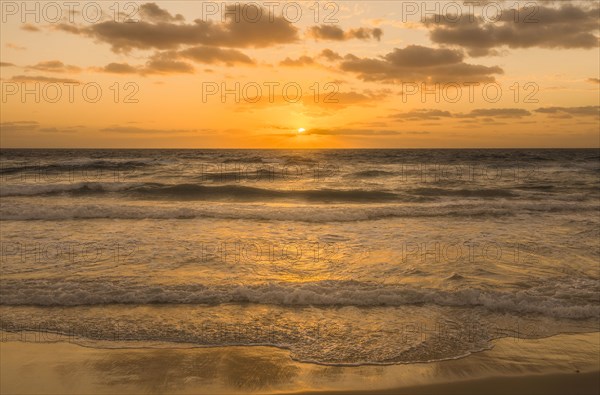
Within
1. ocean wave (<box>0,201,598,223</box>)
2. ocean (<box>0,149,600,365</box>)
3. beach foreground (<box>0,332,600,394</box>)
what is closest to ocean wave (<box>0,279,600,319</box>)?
ocean (<box>0,149,600,365</box>)

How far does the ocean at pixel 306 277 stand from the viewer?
5.98m

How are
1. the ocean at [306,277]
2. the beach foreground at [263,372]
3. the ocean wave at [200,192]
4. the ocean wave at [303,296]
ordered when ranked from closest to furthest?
the beach foreground at [263,372] < the ocean at [306,277] < the ocean wave at [303,296] < the ocean wave at [200,192]

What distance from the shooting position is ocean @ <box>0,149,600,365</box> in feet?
19.6

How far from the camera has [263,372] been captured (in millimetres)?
5004

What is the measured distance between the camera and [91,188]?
78.7 feet

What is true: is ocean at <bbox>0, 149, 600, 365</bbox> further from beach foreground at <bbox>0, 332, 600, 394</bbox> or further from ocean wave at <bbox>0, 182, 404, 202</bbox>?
ocean wave at <bbox>0, 182, 404, 202</bbox>

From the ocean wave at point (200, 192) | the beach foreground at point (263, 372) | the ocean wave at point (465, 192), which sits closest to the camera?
the beach foreground at point (263, 372)

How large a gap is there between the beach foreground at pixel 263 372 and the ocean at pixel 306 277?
237 millimetres

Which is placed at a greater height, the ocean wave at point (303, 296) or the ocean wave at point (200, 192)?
the ocean wave at point (200, 192)

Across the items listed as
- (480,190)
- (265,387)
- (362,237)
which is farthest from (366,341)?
(480,190)

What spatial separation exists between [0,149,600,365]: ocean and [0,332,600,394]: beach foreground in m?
0.24

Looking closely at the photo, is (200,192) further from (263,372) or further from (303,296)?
(263,372)

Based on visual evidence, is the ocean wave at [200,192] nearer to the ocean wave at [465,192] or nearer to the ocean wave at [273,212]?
the ocean wave at [465,192]

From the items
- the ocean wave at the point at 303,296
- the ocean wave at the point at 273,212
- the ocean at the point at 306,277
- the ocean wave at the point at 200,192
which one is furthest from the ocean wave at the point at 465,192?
the ocean wave at the point at 303,296
